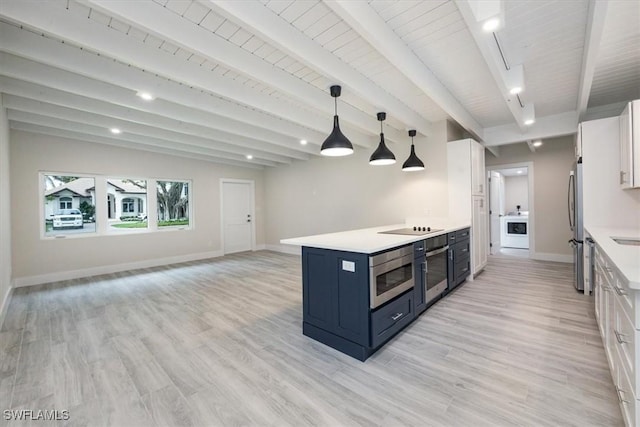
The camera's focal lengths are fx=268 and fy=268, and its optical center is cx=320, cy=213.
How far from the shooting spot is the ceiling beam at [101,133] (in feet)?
12.9

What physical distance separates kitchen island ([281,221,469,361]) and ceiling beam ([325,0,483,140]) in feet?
5.39

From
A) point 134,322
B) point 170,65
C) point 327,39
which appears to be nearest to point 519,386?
point 327,39

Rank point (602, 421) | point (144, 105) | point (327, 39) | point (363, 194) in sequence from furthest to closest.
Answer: point (363, 194), point (144, 105), point (327, 39), point (602, 421)

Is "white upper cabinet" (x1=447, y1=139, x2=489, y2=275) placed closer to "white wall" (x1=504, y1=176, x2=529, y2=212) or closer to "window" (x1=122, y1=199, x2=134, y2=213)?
"white wall" (x1=504, y1=176, x2=529, y2=212)

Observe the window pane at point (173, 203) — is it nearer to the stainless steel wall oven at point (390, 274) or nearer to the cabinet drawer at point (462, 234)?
the stainless steel wall oven at point (390, 274)

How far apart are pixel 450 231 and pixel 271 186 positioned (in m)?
5.59

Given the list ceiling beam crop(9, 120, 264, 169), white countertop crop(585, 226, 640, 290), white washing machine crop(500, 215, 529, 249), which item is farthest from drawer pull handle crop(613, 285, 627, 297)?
ceiling beam crop(9, 120, 264, 169)

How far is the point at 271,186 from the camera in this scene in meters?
8.08

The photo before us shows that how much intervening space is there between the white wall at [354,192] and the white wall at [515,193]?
219 inches

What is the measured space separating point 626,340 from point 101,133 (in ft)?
21.6

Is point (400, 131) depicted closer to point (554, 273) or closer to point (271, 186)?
point (554, 273)

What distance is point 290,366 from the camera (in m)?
2.16

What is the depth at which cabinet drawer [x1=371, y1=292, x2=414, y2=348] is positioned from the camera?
2244 millimetres

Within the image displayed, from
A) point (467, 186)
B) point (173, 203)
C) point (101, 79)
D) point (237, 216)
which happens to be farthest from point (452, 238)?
point (173, 203)
